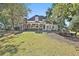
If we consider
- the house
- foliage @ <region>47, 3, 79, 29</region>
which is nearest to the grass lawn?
the house

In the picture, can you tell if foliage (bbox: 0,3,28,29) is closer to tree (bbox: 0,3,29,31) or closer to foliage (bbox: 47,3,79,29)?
tree (bbox: 0,3,29,31)

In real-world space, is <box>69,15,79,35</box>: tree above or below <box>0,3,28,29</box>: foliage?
below

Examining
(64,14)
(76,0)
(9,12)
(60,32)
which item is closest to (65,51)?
(60,32)

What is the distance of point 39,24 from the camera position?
150 cm

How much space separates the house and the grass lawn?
0.05 m

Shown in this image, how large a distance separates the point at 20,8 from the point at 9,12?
0.34ft

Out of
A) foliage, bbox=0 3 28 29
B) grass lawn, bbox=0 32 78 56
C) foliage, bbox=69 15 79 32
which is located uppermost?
foliage, bbox=0 3 28 29

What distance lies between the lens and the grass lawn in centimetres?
146

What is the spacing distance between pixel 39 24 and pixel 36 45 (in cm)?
18

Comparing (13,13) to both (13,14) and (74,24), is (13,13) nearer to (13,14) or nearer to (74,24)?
(13,14)

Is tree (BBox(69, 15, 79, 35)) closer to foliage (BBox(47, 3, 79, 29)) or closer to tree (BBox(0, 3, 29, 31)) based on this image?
foliage (BBox(47, 3, 79, 29))

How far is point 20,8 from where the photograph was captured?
1.50 m

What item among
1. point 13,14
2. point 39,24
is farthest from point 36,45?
point 13,14

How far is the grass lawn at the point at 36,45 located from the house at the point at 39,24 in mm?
53
